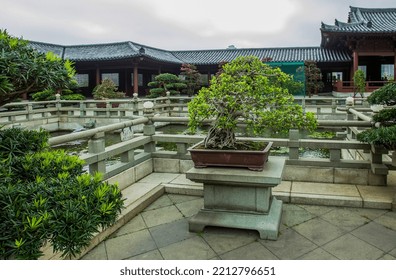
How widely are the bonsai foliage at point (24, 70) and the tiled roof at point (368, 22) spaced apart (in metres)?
23.1

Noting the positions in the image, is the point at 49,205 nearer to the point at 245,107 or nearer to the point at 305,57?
the point at 245,107

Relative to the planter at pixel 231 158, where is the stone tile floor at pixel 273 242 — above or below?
below

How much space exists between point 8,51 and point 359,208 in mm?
4356

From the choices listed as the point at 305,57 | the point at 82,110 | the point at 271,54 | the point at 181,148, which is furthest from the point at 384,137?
the point at 271,54

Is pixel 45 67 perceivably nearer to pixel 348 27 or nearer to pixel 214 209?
pixel 214 209

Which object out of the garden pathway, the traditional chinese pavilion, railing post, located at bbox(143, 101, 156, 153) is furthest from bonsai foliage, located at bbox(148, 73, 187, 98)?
the garden pathway

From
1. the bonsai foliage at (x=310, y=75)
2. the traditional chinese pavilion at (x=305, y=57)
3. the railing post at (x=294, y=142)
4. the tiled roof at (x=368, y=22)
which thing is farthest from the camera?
the traditional chinese pavilion at (x=305, y=57)

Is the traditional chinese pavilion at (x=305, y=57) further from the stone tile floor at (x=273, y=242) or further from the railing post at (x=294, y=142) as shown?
the stone tile floor at (x=273, y=242)

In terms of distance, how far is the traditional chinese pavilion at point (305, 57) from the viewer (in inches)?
898

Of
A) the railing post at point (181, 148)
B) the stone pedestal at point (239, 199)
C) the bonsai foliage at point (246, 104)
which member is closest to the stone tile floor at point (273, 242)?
the stone pedestal at point (239, 199)

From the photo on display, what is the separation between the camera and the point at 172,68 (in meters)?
30.5

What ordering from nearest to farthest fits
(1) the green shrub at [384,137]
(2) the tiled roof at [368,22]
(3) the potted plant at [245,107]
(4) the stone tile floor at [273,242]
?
1. (4) the stone tile floor at [273,242]
2. (3) the potted plant at [245,107]
3. (1) the green shrub at [384,137]
4. (2) the tiled roof at [368,22]

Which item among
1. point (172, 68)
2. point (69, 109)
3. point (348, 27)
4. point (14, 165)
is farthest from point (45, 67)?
point (172, 68)

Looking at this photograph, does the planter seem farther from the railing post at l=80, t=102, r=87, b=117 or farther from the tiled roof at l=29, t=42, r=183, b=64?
the tiled roof at l=29, t=42, r=183, b=64
